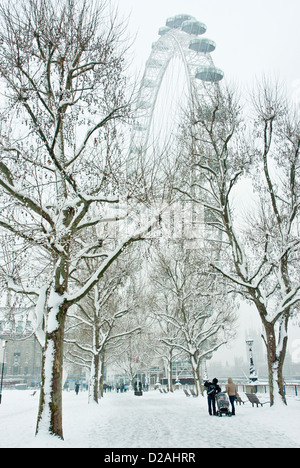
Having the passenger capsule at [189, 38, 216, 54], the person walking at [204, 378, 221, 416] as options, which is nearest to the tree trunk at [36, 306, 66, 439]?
the person walking at [204, 378, 221, 416]

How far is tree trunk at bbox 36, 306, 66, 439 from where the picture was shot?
25.9 ft

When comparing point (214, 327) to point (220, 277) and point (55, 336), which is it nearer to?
point (220, 277)

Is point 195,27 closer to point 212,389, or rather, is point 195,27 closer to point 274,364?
point 274,364

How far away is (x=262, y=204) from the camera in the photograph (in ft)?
56.5

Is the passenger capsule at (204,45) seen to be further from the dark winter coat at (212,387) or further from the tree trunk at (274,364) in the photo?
the dark winter coat at (212,387)

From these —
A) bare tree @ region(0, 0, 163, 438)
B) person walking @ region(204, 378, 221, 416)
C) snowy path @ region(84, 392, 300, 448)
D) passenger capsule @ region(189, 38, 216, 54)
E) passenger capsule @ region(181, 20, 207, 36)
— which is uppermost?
passenger capsule @ region(181, 20, 207, 36)

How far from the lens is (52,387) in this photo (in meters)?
8.10

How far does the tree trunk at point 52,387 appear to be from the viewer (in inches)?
311

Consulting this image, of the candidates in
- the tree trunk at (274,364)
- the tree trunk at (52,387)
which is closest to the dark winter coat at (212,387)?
the tree trunk at (274,364)

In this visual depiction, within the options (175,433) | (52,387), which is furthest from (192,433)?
(52,387)

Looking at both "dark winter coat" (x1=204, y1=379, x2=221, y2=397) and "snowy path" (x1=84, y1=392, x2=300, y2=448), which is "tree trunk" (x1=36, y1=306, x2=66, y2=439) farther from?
"dark winter coat" (x1=204, y1=379, x2=221, y2=397)

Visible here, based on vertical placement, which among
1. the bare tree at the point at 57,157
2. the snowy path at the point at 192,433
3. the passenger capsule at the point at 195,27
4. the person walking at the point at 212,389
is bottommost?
the snowy path at the point at 192,433
